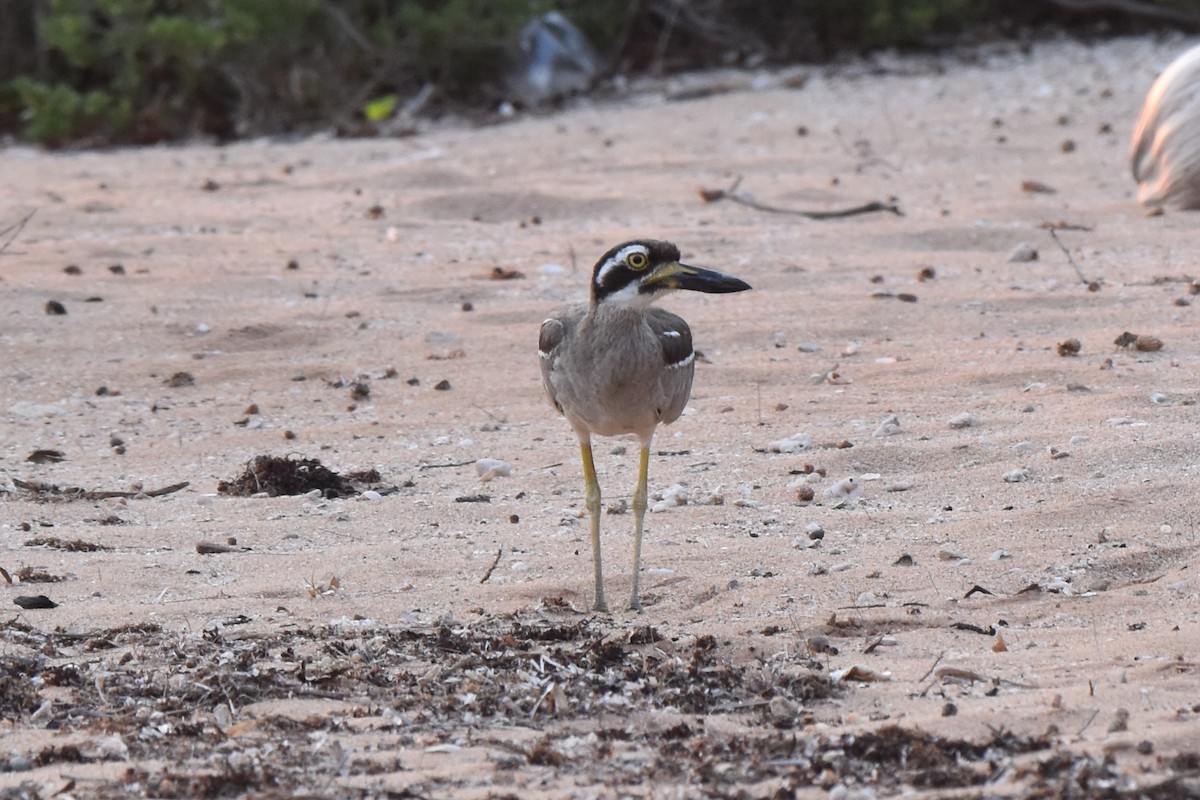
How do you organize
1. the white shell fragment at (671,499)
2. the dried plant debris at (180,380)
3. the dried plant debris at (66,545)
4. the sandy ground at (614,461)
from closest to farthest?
the sandy ground at (614,461), the dried plant debris at (66,545), the white shell fragment at (671,499), the dried plant debris at (180,380)

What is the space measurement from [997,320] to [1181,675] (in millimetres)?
3703

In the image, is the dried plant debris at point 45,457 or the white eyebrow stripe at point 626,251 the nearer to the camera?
the white eyebrow stripe at point 626,251

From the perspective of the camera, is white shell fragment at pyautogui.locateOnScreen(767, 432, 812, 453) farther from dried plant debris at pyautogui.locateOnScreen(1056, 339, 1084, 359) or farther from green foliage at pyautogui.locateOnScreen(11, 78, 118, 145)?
green foliage at pyautogui.locateOnScreen(11, 78, 118, 145)

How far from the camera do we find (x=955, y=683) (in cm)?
373

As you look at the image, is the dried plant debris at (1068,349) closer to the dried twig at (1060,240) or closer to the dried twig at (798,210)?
the dried twig at (1060,240)

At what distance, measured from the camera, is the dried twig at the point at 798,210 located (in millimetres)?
9203

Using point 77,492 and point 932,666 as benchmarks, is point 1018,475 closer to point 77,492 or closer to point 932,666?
point 932,666

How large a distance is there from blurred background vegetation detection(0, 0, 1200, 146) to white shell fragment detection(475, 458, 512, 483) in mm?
7200

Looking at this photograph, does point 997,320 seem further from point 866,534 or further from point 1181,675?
point 1181,675

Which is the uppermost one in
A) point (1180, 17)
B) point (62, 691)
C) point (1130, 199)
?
point (1180, 17)

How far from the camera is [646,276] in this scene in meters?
4.65

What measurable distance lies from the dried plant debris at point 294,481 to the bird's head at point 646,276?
1290 millimetres

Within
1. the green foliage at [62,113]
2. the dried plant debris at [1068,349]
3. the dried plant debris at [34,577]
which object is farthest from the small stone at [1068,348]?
the green foliage at [62,113]

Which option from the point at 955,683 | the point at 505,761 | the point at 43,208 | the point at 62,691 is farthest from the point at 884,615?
the point at 43,208
